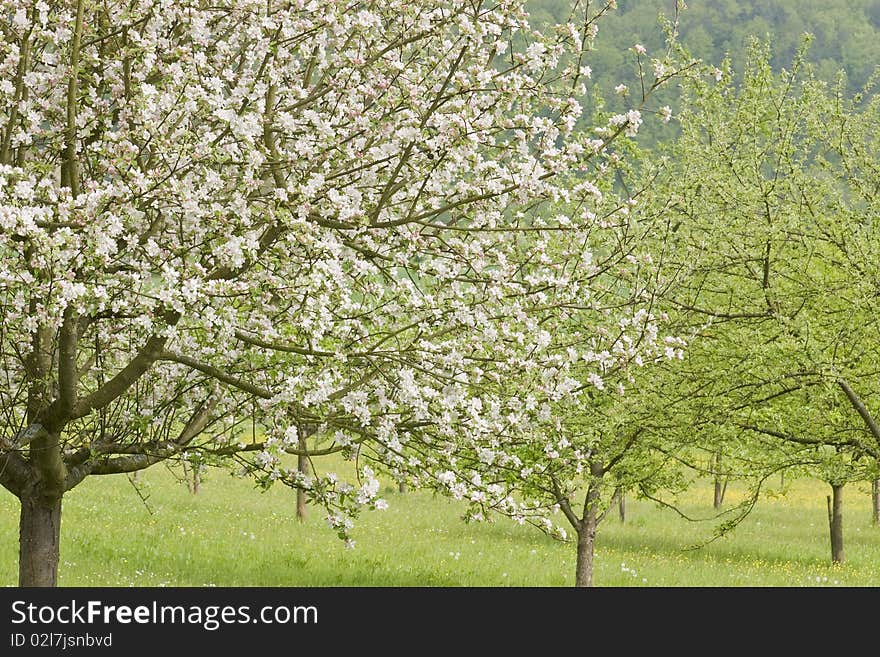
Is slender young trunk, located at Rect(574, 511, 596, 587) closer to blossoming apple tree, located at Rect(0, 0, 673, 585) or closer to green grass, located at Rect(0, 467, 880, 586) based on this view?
green grass, located at Rect(0, 467, 880, 586)

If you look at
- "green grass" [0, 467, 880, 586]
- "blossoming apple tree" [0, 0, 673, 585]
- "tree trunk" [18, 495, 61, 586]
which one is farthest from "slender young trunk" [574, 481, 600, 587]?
"tree trunk" [18, 495, 61, 586]

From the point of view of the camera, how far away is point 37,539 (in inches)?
396

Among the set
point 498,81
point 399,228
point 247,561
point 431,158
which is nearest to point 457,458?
point 399,228

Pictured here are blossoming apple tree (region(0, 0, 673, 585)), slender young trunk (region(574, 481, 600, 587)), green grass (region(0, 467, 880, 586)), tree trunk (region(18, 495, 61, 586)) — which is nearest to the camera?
blossoming apple tree (region(0, 0, 673, 585))

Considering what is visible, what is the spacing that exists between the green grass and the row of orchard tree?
16.1 ft

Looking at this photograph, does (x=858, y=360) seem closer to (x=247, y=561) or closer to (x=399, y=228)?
(x=399, y=228)

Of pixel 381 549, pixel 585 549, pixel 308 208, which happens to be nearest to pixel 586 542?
pixel 585 549

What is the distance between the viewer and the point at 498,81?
7762 millimetres

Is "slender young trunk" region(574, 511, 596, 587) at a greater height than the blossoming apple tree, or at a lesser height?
lesser

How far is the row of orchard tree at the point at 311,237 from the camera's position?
7.39m

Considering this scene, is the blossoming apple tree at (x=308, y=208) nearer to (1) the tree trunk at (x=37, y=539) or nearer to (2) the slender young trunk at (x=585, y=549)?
(1) the tree trunk at (x=37, y=539)

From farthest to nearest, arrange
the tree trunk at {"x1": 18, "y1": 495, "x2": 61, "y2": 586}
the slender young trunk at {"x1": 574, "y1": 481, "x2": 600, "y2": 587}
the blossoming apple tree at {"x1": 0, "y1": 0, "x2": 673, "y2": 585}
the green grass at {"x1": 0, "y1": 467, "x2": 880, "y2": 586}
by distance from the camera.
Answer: the green grass at {"x1": 0, "y1": 467, "x2": 880, "y2": 586} < the slender young trunk at {"x1": 574, "y1": 481, "x2": 600, "y2": 587} < the tree trunk at {"x1": 18, "y1": 495, "x2": 61, "y2": 586} < the blossoming apple tree at {"x1": 0, "y1": 0, "x2": 673, "y2": 585}

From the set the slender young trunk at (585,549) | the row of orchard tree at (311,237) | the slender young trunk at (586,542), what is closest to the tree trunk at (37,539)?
the row of orchard tree at (311,237)

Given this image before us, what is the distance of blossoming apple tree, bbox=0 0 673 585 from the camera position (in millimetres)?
7359
